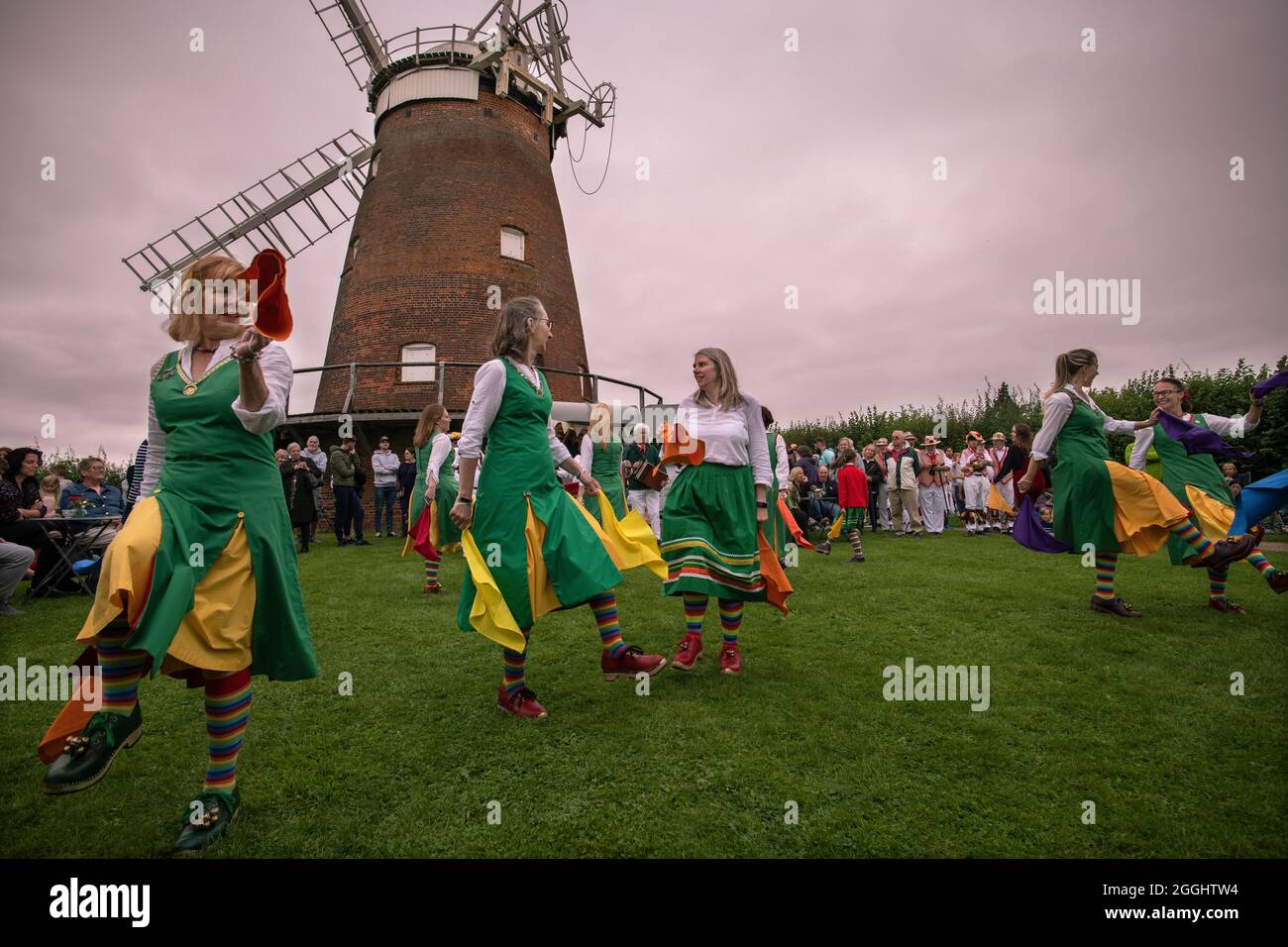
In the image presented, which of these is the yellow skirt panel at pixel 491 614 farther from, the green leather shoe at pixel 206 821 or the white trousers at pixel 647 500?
the white trousers at pixel 647 500

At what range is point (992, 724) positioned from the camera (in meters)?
3.78

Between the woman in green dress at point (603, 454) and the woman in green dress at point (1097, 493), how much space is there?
19.7ft

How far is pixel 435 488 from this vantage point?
811cm

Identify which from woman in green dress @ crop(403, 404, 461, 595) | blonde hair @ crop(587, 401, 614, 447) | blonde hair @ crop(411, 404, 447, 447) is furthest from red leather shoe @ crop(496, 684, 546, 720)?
blonde hair @ crop(587, 401, 614, 447)

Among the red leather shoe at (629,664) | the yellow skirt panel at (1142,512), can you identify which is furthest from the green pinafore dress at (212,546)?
the yellow skirt panel at (1142,512)

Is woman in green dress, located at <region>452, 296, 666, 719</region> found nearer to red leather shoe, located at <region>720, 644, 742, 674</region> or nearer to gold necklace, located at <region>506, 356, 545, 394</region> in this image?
gold necklace, located at <region>506, 356, 545, 394</region>

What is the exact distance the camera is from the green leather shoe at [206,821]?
263 centimetres

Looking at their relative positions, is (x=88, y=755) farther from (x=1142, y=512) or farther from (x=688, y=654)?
(x=1142, y=512)

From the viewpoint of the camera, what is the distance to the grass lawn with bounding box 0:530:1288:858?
2709mm

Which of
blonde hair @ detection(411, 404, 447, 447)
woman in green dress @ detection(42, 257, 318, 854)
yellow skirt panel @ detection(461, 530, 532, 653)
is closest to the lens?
woman in green dress @ detection(42, 257, 318, 854)

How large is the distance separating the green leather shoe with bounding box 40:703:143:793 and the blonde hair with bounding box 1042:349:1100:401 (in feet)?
23.5
